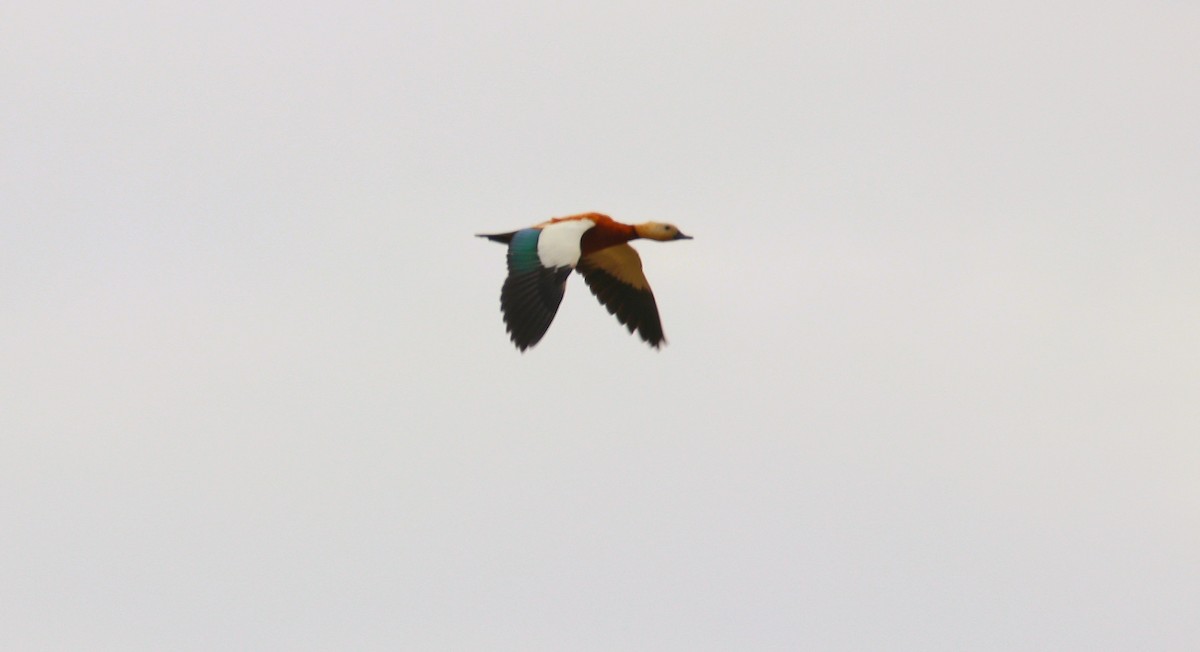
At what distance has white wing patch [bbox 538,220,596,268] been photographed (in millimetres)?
30500

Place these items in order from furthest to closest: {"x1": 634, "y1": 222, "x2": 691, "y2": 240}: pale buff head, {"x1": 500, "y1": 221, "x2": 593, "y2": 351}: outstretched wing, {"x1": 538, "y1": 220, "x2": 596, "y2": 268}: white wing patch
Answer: {"x1": 634, "y1": 222, "x2": 691, "y2": 240}: pale buff head, {"x1": 538, "y1": 220, "x2": 596, "y2": 268}: white wing patch, {"x1": 500, "y1": 221, "x2": 593, "y2": 351}: outstretched wing

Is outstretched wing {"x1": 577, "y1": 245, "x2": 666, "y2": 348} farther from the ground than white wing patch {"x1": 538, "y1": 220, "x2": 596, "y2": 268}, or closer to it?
closer to it

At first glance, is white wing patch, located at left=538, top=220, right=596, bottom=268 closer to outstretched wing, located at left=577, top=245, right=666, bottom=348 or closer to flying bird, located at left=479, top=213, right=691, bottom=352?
flying bird, located at left=479, top=213, right=691, bottom=352

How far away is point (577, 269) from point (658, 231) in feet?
6.12

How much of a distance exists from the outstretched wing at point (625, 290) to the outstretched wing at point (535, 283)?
2890mm

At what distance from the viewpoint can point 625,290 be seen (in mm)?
34531

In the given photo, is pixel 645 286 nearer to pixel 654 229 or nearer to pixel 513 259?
pixel 654 229

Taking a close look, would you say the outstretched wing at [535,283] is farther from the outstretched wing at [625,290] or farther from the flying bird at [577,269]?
the outstretched wing at [625,290]

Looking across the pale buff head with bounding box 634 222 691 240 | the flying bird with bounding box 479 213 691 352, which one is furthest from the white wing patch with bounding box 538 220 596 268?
the pale buff head with bounding box 634 222 691 240

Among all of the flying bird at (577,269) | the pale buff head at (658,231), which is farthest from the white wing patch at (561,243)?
the pale buff head at (658,231)

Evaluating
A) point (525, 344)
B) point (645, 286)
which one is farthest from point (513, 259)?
point (645, 286)

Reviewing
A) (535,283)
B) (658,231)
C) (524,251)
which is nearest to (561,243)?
(524,251)

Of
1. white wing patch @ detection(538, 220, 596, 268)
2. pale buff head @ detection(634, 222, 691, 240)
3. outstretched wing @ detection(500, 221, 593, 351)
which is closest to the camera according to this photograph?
outstretched wing @ detection(500, 221, 593, 351)

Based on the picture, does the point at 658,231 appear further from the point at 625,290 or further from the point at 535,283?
the point at 535,283
